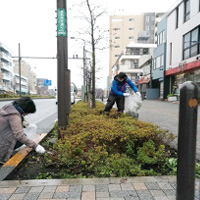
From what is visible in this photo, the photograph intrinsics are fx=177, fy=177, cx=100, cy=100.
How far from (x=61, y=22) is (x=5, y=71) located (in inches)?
2584

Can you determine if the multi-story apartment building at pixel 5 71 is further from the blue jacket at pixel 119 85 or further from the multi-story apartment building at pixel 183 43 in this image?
the blue jacket at pixel 119 85

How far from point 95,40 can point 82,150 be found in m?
5.62

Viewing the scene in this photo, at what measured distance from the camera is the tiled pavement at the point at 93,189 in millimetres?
1766

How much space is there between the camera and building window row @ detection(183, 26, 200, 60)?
1501 cm

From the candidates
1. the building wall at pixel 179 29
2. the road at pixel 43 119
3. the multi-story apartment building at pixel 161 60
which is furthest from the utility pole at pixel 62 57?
the multi-story apartment building at pixel 161 60

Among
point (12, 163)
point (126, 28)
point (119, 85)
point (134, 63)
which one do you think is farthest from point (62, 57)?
point (126, 28)

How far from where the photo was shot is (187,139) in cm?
129

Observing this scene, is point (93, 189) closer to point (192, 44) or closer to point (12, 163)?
point (12, 163)

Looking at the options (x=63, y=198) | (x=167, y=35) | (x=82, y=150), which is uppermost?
→ (x=167, y=35)

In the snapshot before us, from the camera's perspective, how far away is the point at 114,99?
205 inches

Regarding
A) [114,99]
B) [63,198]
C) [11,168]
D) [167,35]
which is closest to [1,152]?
[11,168]

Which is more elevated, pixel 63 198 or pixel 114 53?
pixel 114 53

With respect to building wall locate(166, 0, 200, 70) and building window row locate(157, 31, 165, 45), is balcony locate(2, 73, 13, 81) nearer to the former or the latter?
building window row locate(157, 31, 165, 45)

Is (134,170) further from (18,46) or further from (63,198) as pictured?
(18,46)
